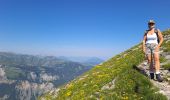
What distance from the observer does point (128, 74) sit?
683 inches

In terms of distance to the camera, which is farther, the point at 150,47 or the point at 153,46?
the point at 150,47

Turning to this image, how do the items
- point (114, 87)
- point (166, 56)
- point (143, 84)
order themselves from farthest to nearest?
point (166, 56) < point (114, 87) < point (143, 84)

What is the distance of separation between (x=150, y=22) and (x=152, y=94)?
460 centimetres

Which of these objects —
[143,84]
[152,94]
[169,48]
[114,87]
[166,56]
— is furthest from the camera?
[169,48]

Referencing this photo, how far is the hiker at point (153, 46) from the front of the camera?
1594 cm

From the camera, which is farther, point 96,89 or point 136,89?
point 96,89

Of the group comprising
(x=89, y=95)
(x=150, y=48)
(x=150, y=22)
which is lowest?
(x=89, y=95)

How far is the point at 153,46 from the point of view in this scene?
52.5 ft

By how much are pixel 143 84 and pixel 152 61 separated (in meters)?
1.79

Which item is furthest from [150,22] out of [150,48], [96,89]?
[96,89]

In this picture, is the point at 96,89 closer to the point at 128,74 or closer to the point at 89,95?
the point at 89,95

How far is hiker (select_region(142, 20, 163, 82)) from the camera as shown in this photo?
15.9m

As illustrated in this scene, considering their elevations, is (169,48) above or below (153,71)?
above

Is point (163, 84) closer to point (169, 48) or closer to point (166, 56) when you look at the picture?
point (166, 56)
